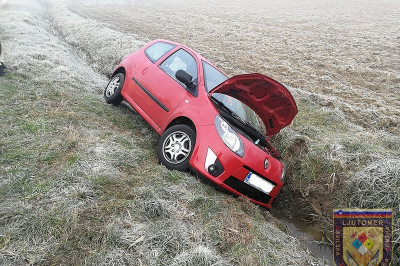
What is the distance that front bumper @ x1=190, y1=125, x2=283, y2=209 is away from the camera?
4.00 metres

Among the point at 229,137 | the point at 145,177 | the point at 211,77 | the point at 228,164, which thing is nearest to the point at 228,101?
the point at 211,77

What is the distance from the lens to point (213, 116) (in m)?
4.32

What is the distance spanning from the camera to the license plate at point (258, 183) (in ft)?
13.4

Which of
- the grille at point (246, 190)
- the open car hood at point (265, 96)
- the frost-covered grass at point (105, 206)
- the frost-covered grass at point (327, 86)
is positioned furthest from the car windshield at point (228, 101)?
the frost-covered grass at point (105, 206)

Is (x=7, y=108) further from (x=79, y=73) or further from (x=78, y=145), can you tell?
(x=79, y=73)

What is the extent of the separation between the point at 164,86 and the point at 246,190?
2.19 metres

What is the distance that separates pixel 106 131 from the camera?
5.13m

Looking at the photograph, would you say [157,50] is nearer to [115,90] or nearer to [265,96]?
[115,90]

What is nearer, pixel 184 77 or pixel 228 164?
pixel 228 164

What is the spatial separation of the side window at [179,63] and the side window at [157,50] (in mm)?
289

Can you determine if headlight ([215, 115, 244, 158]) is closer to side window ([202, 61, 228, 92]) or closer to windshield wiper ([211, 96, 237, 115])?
windshield wiper ([211, 96, 237, 115])

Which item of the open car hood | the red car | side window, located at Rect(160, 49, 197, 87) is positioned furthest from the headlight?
side window, located at Rect(160, 49, 197, 87)

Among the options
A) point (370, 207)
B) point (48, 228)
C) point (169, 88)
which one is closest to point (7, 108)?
point (169, 88)

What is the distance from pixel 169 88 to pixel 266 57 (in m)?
7.60
